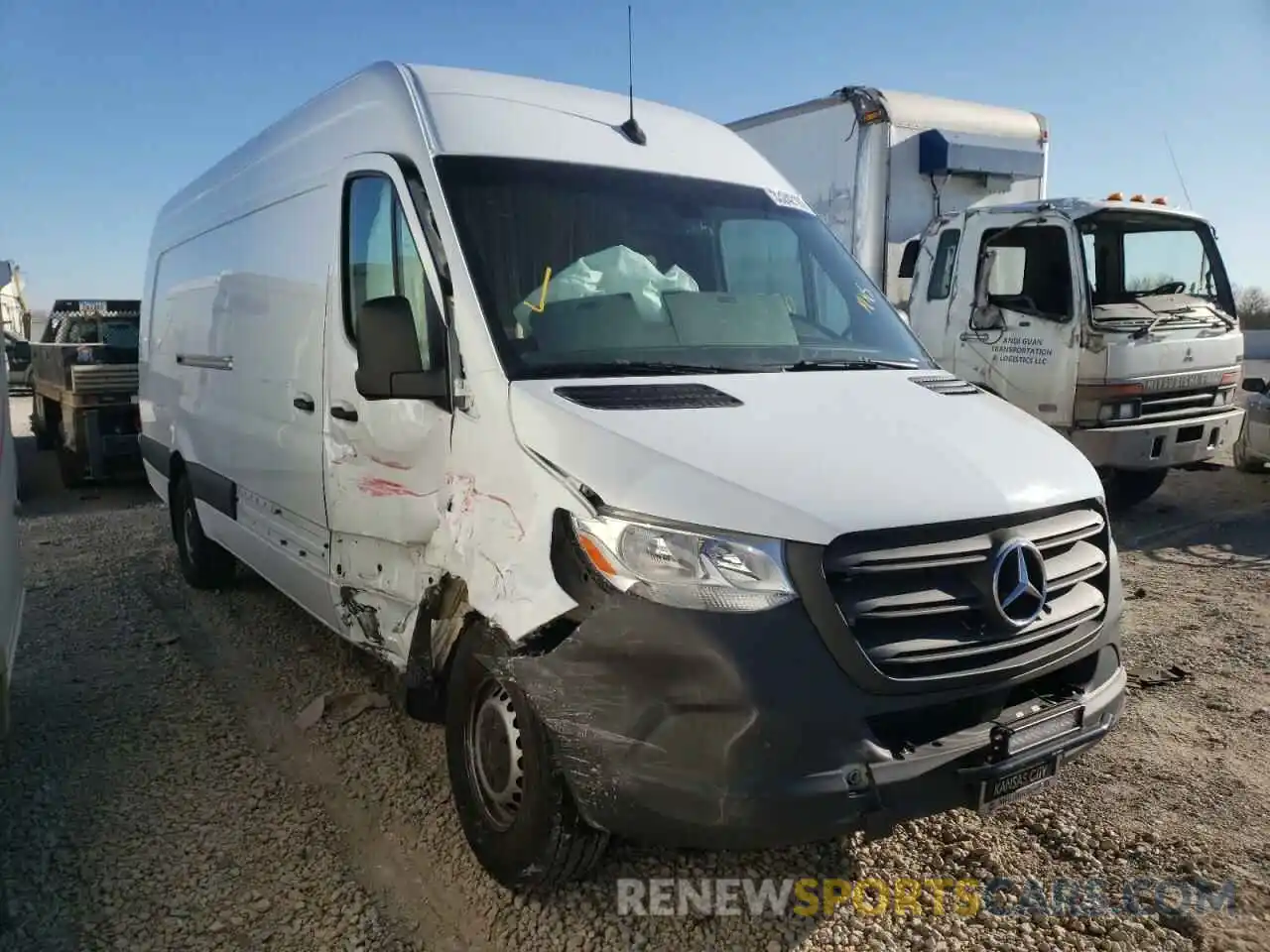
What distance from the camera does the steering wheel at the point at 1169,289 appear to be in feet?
26.3

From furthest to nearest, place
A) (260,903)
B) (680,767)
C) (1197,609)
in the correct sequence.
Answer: (1197,609), (260,903), (680,767)

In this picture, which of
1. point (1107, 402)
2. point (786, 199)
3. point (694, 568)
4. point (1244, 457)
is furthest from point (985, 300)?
point (694, 568)

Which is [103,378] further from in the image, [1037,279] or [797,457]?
[797,457]

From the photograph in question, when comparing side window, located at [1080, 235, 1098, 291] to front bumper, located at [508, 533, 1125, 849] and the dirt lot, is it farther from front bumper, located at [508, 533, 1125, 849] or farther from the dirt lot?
front bumper, located at [508, 533, 1125, 849]

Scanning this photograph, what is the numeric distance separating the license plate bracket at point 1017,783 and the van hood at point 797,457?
713mm

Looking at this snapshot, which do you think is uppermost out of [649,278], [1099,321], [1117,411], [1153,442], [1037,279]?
[1037,279]

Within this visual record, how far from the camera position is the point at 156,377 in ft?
23.1

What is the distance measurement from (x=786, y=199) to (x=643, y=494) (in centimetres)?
227

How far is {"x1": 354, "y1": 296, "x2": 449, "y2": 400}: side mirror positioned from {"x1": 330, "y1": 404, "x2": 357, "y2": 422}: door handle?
556mm

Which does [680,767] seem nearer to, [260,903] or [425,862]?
[425,862]

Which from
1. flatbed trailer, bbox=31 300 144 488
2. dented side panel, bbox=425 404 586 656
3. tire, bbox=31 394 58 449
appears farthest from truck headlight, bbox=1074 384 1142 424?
tire, bbox=31 394 58 449

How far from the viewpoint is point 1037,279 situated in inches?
314

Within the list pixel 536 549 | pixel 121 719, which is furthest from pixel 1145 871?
pixel 121 719

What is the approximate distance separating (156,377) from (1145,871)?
A: 21.8 ft
